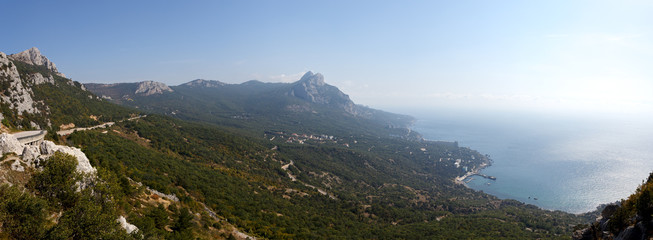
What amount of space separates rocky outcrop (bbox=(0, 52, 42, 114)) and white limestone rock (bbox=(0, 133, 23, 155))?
133 feet

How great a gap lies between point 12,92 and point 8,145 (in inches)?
1815

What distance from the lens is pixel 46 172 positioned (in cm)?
1578

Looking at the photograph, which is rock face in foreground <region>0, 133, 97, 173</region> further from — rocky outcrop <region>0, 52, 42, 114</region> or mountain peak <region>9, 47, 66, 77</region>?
mountain peak <region>9, 47, 66, 77</region>

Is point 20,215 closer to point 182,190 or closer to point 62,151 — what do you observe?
point 62,151

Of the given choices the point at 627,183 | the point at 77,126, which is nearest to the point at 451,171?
the point at 627,183

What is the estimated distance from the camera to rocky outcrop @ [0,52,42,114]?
43.2 metres

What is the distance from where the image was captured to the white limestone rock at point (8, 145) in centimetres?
1650

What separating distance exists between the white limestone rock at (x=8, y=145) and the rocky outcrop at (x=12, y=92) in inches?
1596

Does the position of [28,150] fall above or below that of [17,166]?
above

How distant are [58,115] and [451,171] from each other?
189 metres

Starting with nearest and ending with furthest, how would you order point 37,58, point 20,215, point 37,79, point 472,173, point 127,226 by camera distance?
point 20,215 → point 127,226 → point 37,79 → point 37,58 → point 472,173

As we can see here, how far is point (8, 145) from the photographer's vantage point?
16656 mm

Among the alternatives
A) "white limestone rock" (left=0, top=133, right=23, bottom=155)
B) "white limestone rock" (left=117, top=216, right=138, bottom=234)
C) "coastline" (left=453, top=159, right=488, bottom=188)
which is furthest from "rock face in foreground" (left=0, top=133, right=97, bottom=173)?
"coastline" (left=453, top=159, right=488, bottom=188)

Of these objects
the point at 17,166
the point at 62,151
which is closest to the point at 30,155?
the point at 17,166
